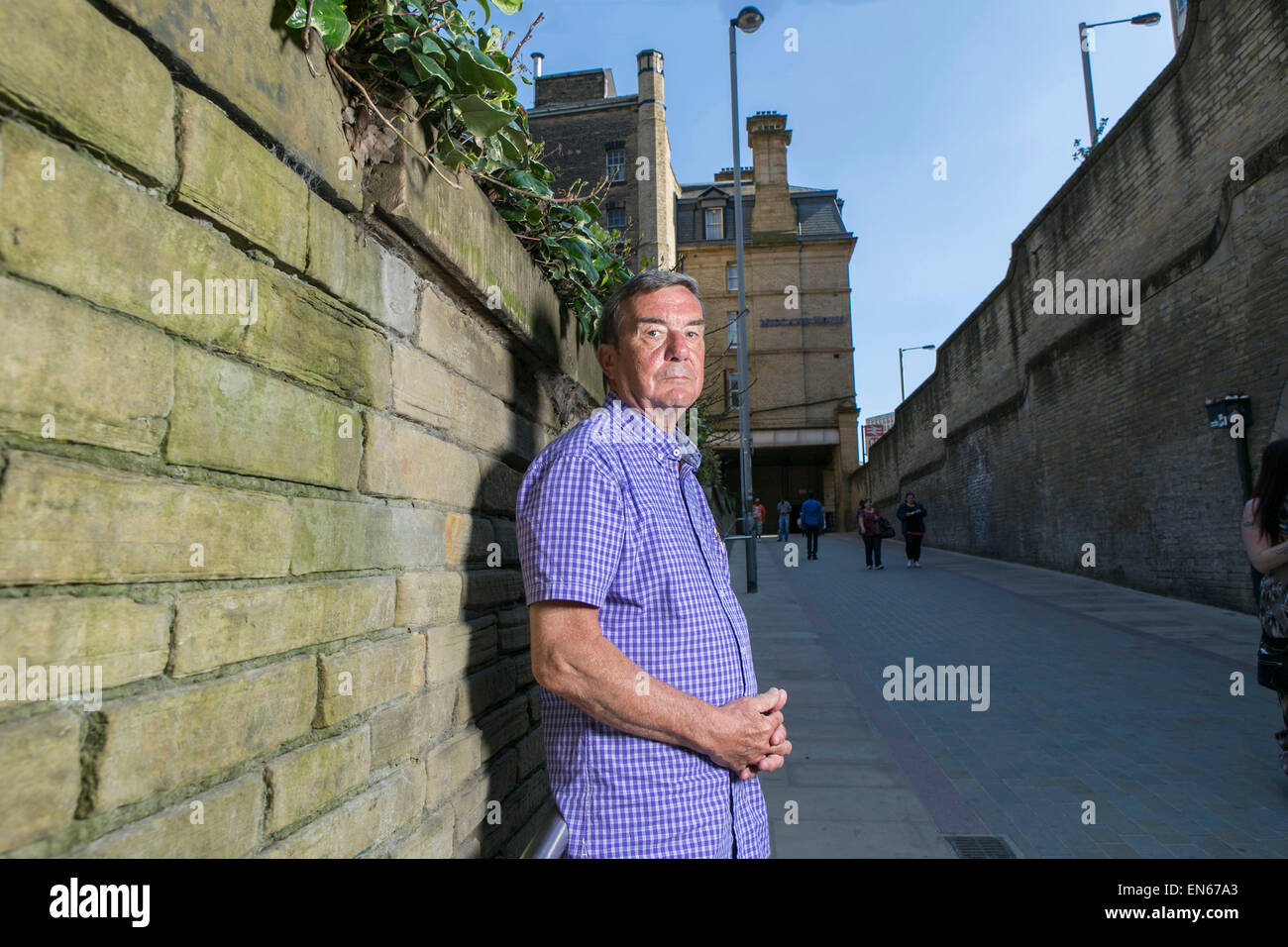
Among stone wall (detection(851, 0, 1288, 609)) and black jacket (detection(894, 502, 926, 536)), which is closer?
stone wall (detection(851, 0, 1288, 609))

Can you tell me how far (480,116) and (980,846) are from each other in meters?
3.62

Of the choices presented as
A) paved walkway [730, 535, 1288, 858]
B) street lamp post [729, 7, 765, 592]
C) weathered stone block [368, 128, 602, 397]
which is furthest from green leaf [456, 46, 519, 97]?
street lamp post [729, 7, 765, 592]

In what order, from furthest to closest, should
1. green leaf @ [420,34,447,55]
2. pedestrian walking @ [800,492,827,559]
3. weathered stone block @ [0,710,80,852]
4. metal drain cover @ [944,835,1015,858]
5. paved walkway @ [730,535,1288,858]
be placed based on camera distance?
pedestrian walking @ [800,492,827,559], paved walkway @ [730,535,1288,858], metal drain cover @ [944,835,1015,858], green leaf @ [420,34,447,55], weathered stone block @ [0,710,80,852]

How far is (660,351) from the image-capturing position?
198 centimetres

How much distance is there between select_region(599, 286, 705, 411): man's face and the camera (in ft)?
6.44

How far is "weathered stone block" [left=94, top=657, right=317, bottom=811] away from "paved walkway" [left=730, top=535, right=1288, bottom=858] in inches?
116

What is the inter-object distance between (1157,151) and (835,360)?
26.2 m

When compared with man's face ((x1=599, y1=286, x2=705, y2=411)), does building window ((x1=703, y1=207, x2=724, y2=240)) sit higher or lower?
higher

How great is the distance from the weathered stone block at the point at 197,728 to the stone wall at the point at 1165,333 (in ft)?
34.5

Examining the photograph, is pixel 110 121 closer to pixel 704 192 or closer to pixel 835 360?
pixel 835 360

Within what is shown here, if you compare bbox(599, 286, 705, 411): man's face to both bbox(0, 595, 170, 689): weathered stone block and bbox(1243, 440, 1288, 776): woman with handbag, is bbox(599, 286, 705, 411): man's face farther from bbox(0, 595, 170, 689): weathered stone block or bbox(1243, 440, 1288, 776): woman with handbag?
bbox(1243, 440, 1288, 776): woman with handbag

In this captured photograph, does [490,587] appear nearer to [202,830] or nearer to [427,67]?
[202,830]

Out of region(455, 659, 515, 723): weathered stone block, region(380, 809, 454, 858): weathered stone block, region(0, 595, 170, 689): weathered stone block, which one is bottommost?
region(380, 809, 454, 858): weathered stone block

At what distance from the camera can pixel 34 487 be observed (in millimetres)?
785
